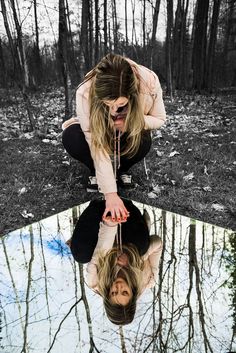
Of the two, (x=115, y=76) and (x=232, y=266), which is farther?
(x=115, y=76)

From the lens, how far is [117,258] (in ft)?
5.47

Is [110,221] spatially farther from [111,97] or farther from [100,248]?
[111,97]

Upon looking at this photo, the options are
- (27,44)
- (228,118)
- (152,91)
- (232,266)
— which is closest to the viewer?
(232,266)

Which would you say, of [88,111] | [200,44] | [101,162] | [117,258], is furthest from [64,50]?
[200,44]

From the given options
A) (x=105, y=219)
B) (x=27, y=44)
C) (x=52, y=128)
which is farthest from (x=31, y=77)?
(x=105, y=219)

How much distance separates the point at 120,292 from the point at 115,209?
744 mm

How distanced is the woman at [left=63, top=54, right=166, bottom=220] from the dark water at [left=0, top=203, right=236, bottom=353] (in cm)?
51

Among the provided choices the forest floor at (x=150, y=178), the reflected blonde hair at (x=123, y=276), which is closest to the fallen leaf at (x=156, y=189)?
the forest floor at (x=150, y=178)

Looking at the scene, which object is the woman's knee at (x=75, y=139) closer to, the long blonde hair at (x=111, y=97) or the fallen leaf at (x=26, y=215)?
the long blonde hair at (x=111, y=97)

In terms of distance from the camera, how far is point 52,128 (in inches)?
239

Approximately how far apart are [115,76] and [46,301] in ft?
3.59

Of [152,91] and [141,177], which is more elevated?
[152,91]

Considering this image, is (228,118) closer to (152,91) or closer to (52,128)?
(52,128)

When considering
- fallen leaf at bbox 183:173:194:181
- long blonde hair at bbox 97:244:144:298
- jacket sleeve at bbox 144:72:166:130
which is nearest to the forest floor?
fallen leaf at bbox 183:173:194:181
